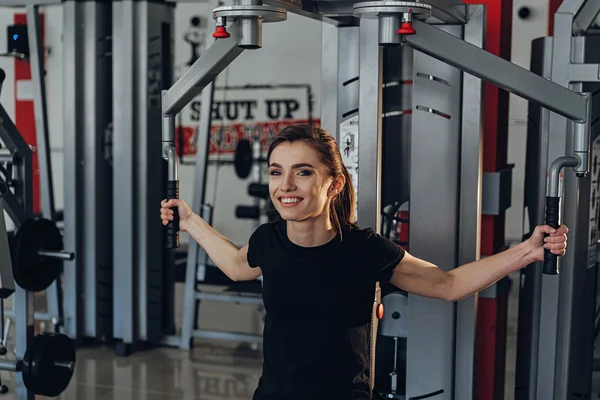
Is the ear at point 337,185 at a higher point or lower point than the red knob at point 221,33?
lower

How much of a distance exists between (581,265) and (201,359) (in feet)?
7.50

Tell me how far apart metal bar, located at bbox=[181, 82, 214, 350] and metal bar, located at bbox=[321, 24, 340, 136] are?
167 centimetres

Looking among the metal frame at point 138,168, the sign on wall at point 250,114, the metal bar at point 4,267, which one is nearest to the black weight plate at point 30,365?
the metal bar at point 4,267

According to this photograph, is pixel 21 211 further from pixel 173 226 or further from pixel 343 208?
pixel 343 208

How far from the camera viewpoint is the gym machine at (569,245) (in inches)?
102

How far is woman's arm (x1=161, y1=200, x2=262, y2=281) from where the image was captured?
2062mm

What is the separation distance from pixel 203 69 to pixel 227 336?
266 cm

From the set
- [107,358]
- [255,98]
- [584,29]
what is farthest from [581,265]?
[255,98]

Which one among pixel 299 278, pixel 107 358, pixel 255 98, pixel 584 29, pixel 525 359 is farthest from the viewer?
pixel 255 98

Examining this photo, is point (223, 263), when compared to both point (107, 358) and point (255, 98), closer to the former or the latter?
point (107, 358)

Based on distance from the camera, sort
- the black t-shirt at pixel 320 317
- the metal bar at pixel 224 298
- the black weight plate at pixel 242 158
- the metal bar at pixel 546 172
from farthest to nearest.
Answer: the black weight plate at pixel 242 158
the metal bar at pixel 224 298
the metal bar at pixel 546 172
the black t-shirt at pixel 320 317

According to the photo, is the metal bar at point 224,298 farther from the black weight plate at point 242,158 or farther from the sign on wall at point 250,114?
the sign on wall at point 250,114

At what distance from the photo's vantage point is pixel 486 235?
2762mm

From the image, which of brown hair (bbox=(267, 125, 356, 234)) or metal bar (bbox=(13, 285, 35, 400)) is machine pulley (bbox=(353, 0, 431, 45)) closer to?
brown hair (bbox=(267, 125, 356, 234))
